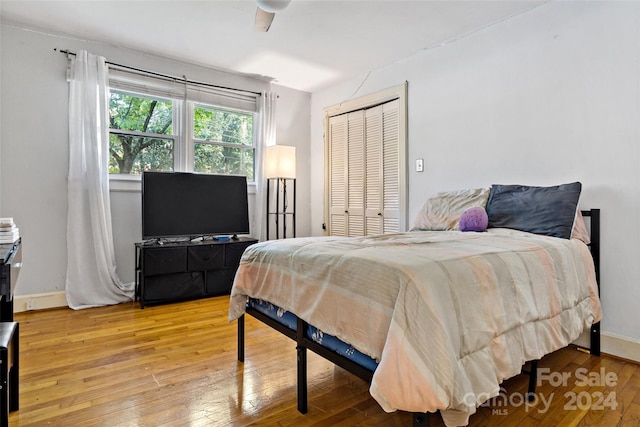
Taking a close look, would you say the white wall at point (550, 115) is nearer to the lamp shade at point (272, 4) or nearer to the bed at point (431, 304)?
the bed at point (431, 304)

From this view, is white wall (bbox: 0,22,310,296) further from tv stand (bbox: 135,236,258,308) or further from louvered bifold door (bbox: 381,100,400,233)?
louvered bifold door (bbox: 381,100,400,233)

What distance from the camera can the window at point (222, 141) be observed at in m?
4.20

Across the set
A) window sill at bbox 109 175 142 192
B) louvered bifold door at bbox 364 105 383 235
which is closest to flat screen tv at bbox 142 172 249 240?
window sill at bbox 109 175 142 192

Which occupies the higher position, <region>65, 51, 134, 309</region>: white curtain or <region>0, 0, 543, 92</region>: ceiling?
<region>0, 0, 543, 92</region>: ceiling

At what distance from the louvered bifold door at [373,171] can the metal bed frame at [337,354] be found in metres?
2.00

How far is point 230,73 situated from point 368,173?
2.05 meters

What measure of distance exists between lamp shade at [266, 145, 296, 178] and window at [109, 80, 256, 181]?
35 cm

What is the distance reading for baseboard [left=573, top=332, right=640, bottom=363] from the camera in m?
2.26

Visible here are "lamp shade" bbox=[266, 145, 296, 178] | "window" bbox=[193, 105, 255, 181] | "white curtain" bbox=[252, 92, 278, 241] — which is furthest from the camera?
"white curtain" bbox=[252, 92, 278, 241]

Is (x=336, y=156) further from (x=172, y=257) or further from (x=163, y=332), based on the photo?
(x=163, y=332)

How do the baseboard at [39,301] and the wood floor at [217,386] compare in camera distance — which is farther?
the baseboard at [39,301]

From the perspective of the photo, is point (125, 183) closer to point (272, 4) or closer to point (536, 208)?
point (272, 4)

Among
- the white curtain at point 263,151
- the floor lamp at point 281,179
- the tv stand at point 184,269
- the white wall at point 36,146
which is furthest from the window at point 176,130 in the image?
the tv stand at point 184,269

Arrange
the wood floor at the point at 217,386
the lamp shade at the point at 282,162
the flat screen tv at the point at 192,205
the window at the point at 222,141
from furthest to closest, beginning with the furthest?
the lamp shade at the point at 282,162
the window at the point at 222,141
the flat screen tv at the point at 192,205
the wood floor at the point at 217,386
